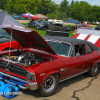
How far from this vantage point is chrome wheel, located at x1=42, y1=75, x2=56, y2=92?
4.30 metres

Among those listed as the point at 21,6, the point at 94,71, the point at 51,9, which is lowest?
the point at 94,71

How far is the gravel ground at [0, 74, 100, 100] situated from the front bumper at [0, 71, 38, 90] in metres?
0.38

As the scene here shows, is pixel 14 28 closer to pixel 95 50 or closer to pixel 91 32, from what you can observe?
pixel 95 50

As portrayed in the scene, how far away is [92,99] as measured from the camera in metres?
4.46

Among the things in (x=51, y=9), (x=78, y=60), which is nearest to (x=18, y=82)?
(x=78, y=60)

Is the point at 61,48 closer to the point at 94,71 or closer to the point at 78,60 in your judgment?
the point at 78,60

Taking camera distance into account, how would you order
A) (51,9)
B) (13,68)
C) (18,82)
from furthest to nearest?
1. (51,9)
2. (13,68)
3. (18,82)

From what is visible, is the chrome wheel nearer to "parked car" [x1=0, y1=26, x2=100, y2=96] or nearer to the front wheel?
"parked car" [x1=0, y1=26, x2=100, y2=96]

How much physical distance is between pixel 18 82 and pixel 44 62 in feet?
2.78

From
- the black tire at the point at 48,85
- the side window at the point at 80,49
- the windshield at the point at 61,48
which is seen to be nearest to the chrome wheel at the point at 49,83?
the black tire at the point at 48,85

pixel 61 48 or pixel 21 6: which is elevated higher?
pixel 21 6

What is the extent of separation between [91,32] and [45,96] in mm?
6398

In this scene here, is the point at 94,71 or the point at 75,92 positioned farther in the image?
the point at 94,71

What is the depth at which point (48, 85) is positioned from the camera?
439 cm
